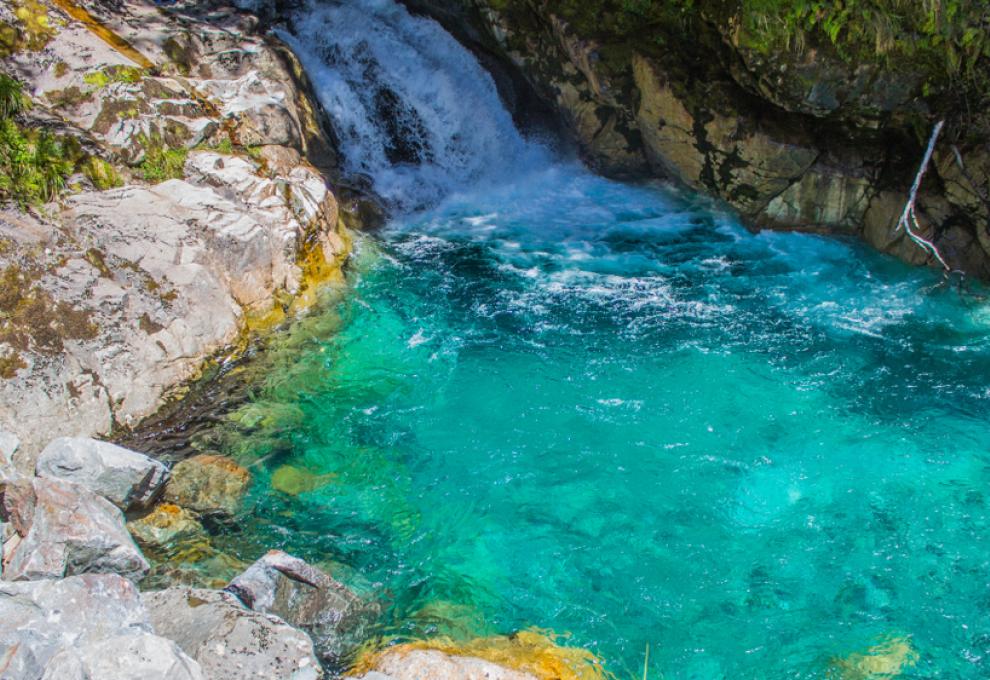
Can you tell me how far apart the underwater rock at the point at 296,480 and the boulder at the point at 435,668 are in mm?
2112

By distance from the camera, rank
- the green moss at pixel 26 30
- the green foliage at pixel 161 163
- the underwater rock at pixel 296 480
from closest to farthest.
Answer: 1. the underwater rock at pixel 296 480
2. the green moss at pixel 26 30
3. the green foliage at pixel 161 163

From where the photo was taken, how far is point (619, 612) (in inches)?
221

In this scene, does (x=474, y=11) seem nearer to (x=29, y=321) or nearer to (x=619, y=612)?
(x=29, y=321)

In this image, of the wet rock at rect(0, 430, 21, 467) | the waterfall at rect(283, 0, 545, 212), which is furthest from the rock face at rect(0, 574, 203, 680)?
the waterfall at rect(283, 0, 545, 212)

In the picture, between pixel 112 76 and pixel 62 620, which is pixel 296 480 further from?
pixel 112 76

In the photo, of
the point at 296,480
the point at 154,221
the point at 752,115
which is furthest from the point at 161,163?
the point at 752,115

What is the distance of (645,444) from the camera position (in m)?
7.00

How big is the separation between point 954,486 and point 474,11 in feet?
29.9

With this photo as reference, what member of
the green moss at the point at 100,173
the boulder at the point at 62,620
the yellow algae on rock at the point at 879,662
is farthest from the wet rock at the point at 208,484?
the yellow algae on rock at the point at 879,662

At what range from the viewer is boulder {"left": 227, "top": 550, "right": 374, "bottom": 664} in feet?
16.8

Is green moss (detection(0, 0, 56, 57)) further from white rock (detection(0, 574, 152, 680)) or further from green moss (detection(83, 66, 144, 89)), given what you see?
white rock (detection(0, 574, 152, 680))

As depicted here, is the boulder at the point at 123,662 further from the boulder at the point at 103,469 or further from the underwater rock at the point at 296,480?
the underwater rock at the point at 296,480

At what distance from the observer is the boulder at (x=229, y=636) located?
14.8 feet

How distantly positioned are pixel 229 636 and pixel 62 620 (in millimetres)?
928
